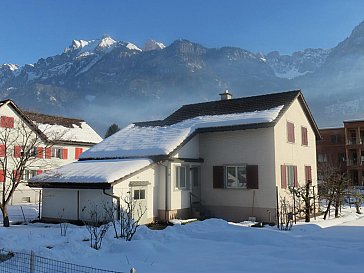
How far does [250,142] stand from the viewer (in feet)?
68.9

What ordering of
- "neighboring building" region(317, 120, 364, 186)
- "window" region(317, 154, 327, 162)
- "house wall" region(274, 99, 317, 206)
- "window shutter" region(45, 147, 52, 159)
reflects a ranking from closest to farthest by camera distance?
"house wall" region(274, 99, 317, 206), "window shutter" region(45, 147, 52, 159), "neighboring building" region(317, 120, 364, 186), "window" region(317, 154, 327, 162)

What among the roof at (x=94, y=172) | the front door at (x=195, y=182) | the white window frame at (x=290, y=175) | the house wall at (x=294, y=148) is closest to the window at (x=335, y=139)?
the house wall at (x=294, y=148)

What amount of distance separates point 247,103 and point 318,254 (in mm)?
15100

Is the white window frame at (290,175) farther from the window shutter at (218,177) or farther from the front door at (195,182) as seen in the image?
the front door at (195,182)

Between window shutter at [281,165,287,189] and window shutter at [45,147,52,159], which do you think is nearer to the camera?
window shutter at [281,165,287,189]

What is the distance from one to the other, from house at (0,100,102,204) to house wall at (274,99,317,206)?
16.8 meters

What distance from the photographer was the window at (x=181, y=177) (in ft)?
69.3

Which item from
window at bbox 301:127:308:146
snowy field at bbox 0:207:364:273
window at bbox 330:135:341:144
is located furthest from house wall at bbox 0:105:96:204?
window at bbox 330:135:341:144

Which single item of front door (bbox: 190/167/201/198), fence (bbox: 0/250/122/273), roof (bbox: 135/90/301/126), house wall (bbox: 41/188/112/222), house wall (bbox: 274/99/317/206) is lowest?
fence (bbox: 0/250/122/273)

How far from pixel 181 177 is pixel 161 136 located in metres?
3.10

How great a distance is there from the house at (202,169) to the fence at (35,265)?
7.66 metres

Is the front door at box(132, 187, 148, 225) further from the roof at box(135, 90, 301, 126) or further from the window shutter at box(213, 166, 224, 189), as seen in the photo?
the roof at box(135, 90, 301, 126)

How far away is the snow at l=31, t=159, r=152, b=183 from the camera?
18.4 m

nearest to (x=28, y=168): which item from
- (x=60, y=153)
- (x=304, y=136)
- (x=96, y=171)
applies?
(x=60, y=153)
